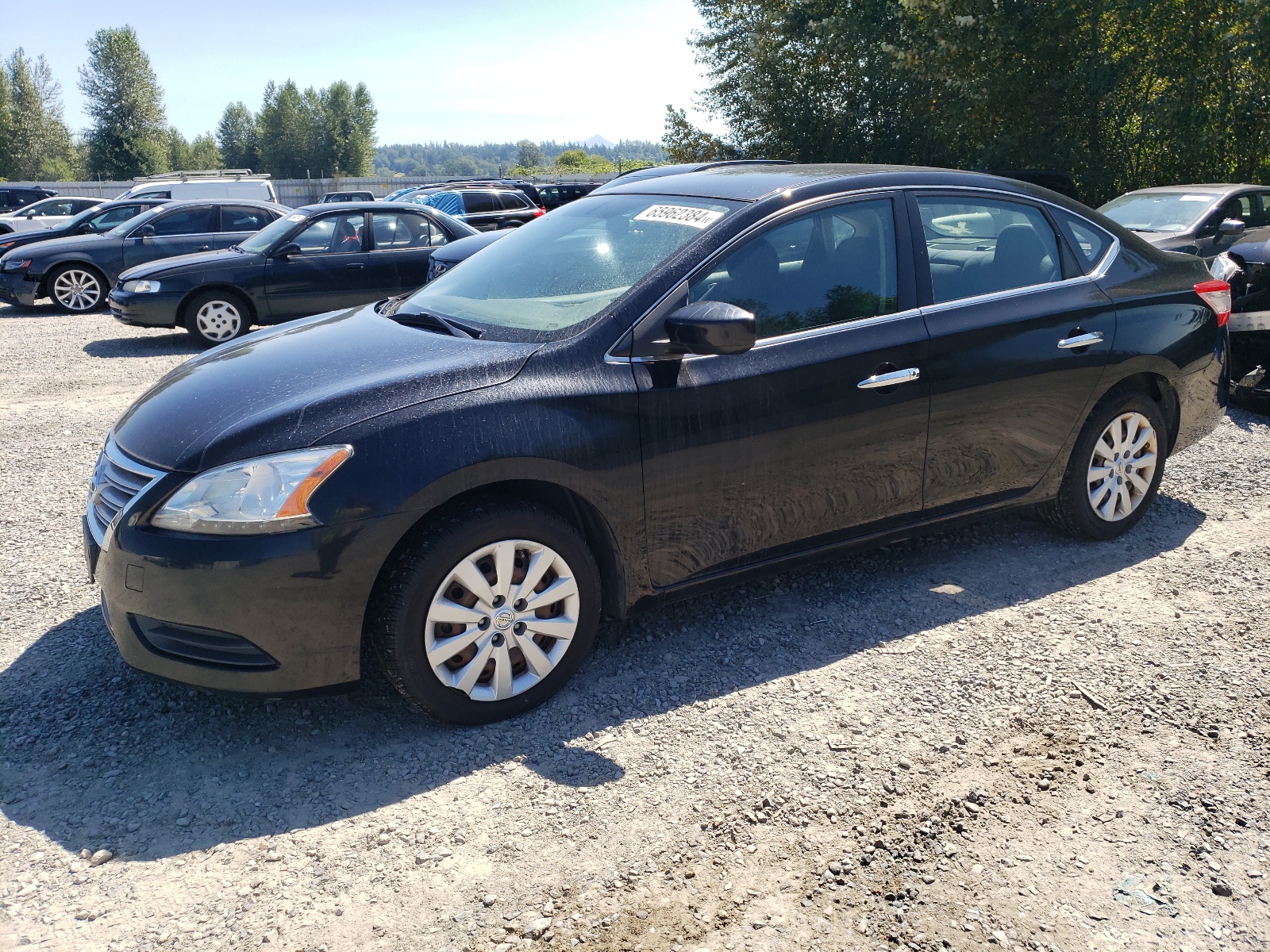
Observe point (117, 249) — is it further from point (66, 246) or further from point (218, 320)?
point (218, 320)

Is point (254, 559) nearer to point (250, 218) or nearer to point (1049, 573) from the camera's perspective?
point (1049, 573)

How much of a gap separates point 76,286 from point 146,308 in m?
3.95

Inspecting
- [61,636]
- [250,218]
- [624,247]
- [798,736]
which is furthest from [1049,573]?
[250,218]

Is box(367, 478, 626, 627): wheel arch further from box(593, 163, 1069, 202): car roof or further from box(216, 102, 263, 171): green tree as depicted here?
box(216, 102, 263, 171): green tree

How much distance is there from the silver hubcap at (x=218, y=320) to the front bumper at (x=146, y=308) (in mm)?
277

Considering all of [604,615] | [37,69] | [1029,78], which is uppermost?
[37,69]

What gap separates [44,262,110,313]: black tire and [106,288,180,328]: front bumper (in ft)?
11.7

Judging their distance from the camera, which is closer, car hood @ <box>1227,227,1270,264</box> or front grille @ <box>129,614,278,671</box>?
front grille @ <box>129,614,278,671</box>

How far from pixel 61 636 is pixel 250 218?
11.3 meters

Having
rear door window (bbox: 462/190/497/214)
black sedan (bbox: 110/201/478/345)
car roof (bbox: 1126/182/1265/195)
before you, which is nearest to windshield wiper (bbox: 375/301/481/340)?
black sedan (bbox: 110/201/478/345)

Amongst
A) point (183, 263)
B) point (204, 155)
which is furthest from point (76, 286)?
point (204, 155)

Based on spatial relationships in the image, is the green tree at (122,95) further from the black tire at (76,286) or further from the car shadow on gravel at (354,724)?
the car shadow on gravel at (354,724)

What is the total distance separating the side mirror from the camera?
11.2 feet

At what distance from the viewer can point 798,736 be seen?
3.40 metres
